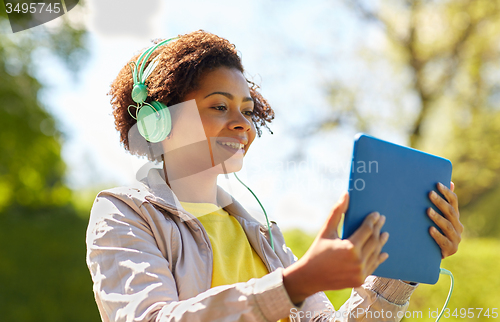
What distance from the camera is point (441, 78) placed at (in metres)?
7.56

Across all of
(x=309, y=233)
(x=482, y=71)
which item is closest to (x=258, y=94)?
(x=309, y=233)

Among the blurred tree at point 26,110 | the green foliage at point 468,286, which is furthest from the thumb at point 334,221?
the blurred tree at point 26,110

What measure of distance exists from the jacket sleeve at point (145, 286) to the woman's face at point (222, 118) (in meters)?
0.38

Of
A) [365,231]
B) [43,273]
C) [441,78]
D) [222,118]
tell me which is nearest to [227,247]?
[222,118]

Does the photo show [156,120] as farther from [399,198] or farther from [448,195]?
[448,195]

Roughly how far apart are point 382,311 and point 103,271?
95 cm

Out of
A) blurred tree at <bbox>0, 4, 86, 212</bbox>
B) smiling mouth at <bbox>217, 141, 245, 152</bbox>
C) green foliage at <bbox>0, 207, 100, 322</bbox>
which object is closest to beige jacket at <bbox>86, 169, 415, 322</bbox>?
smiling mouth at <bbox>217, 141, 245, 152</bbox>

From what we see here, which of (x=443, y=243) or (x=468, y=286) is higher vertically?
(x=443, y=243)

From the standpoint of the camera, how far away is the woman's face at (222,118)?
1.57 metres

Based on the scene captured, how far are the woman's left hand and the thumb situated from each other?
0.42 meters

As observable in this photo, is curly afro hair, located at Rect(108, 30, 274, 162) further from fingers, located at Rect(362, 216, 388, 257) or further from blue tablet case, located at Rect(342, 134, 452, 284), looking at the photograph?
fingers, located at Rect(362, 216, 388, 257)

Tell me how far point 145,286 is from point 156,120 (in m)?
0.67

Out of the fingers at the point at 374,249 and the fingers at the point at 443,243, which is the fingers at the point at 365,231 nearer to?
the fingers at the point at 374,249

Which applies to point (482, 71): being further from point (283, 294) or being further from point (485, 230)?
point (283, 294)
